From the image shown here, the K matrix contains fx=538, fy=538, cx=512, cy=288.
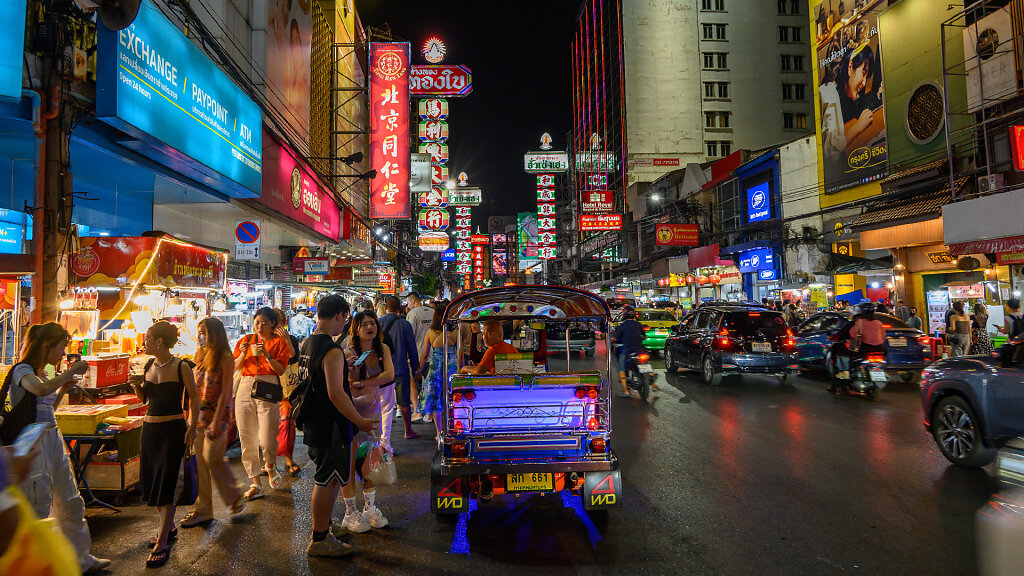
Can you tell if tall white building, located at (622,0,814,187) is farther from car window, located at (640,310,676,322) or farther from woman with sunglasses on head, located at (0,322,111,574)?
woman with sunglasses on head, located at (0,322,111,574)

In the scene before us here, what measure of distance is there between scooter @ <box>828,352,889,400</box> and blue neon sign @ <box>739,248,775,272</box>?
61.8ft

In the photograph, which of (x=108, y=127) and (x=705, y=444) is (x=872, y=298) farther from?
(x=108, y=127)

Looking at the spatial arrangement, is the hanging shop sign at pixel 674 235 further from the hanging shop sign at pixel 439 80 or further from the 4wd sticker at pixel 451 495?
the 4wd sticker at pixel 451 495

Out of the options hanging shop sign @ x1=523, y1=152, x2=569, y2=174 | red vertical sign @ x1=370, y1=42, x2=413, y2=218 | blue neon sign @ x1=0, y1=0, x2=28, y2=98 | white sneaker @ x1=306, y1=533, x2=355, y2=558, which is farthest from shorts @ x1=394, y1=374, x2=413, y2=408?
hanging shop sign @ x1=523, y1=152, x2=569, y2=174

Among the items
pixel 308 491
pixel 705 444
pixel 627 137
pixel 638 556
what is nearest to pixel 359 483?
pixel 308 491

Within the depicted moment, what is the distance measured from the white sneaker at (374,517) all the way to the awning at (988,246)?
48.9 ft

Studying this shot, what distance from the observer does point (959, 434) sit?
6.09 m

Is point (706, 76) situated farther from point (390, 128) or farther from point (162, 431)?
point (162, 431)

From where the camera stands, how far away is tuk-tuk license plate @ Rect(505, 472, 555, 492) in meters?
4.33

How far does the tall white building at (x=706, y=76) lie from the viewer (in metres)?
50.1

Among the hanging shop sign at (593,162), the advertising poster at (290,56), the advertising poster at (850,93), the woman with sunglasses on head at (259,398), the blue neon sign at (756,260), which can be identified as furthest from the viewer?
the hanging shop sign at (593,162)

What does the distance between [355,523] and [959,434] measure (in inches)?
259

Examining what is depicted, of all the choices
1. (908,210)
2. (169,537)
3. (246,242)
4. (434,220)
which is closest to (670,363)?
(908,210)

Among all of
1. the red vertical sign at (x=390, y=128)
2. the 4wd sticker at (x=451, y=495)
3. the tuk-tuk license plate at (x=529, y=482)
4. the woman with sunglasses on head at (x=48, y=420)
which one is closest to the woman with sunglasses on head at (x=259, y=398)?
the woman with sunglasses on head at (x=48, y=420)
